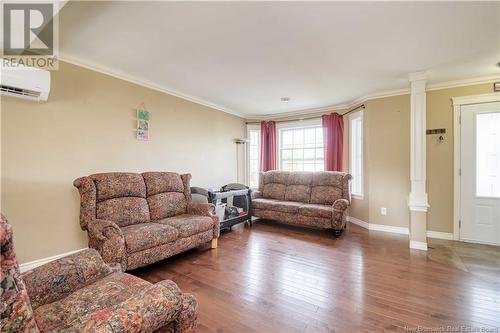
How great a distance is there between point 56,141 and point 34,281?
2026mm

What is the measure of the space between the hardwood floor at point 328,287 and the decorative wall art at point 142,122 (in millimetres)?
1901

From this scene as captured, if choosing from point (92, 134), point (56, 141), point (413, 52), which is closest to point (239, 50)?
point (413, 52)

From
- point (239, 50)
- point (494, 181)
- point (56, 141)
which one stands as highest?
point (239, 50)

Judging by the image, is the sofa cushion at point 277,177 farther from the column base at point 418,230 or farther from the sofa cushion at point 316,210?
the column base at point 418,230

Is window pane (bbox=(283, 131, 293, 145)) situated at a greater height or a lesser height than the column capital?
lesser

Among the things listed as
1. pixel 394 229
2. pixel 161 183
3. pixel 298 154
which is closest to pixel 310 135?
pixel 298 154

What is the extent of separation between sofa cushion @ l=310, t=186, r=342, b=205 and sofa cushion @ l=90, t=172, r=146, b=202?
3.07 m

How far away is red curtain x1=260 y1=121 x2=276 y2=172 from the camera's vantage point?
580 centimetres

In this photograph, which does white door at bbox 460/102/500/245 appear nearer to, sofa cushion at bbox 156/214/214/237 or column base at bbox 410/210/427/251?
column base at bbox 410/210/427/251

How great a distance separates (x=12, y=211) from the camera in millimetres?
2410

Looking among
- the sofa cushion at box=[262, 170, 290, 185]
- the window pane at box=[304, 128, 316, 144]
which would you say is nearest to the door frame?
the window pane at box=[304, 128, 316, 144]

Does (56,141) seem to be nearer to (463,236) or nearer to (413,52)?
(413,52)

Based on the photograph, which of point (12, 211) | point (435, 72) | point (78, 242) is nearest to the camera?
point (12, 211)
